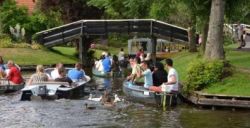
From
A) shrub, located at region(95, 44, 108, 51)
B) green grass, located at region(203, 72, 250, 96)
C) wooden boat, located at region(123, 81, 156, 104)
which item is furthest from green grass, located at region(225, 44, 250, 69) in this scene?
shrub, located at region(95, 44, 108, 51)

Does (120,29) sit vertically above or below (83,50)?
above

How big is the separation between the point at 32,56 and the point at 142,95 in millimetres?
25060

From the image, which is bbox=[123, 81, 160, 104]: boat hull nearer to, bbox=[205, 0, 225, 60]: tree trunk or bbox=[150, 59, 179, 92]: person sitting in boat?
bbox=[150, 59, 179, 92]: person sitting in boat

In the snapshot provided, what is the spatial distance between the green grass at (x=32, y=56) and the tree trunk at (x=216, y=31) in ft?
71.5

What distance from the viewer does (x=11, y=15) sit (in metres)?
61.4

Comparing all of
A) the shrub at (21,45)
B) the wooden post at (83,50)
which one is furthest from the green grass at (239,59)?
the shrub at (21,45)

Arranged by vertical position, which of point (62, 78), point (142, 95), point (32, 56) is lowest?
point (142, 95)

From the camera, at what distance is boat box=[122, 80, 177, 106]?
2500cm

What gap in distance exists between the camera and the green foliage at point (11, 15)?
2376 inches

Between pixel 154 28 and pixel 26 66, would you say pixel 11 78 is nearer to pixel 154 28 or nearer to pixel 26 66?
pixel 26 66

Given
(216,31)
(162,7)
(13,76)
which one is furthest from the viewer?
(162,7)

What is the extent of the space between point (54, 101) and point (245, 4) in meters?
12.1

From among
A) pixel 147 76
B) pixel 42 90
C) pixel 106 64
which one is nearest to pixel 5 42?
pixel 106 64

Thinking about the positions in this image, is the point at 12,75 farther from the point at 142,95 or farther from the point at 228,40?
the point at 228,40
